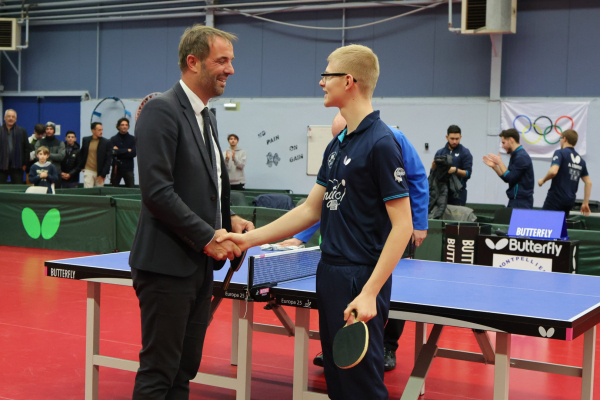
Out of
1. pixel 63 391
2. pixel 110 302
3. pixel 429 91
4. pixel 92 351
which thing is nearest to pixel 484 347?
pixel 92 351

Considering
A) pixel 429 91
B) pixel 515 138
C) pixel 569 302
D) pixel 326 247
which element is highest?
pixel 429 91

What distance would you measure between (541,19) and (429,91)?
7.25ft

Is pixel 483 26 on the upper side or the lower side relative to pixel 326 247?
upper

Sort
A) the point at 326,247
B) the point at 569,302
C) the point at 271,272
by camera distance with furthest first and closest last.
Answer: the point at 271,272 → the point at 569,302 → the point at 326,247

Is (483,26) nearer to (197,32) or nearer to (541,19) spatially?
(541,19)

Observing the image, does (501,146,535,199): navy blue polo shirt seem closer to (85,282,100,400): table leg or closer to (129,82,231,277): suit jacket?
(85,282,100,400): table leg

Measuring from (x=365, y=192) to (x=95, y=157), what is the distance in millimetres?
10541

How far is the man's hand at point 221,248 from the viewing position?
241 centimetres

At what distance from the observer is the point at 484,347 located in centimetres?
375

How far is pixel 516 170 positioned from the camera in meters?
7.48

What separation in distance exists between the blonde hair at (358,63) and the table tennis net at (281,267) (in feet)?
3.22

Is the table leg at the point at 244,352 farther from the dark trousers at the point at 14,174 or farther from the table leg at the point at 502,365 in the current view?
the dark trousers at the point at 14,174

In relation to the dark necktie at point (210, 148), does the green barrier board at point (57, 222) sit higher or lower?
lower

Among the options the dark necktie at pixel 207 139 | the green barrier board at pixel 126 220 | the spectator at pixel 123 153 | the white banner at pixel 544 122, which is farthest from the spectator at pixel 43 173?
the dark necktie at pixel 207 139
